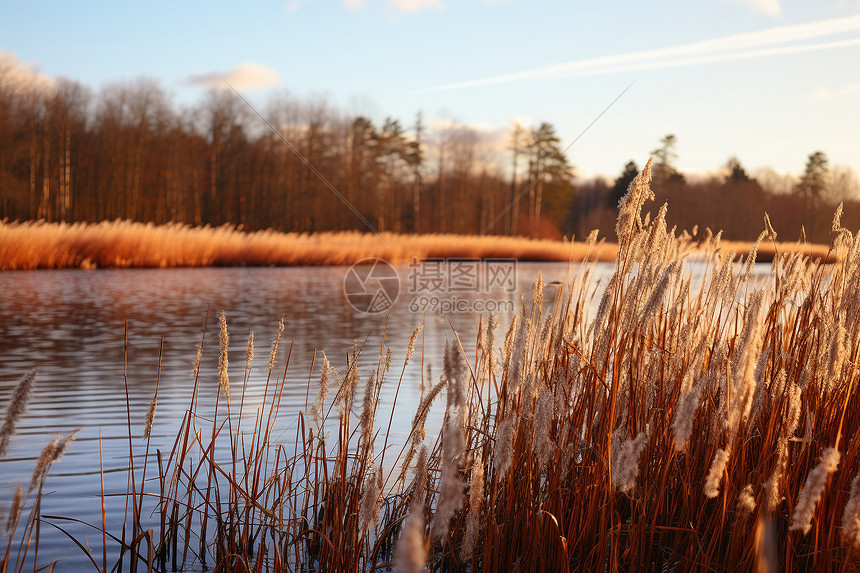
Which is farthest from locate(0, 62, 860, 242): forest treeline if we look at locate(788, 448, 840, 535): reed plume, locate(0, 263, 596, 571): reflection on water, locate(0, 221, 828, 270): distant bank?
locate(788, 448, 840, 535): reed plume

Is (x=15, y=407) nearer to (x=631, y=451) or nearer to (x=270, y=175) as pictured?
(x=631, y=451)

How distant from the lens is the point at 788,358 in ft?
7.38

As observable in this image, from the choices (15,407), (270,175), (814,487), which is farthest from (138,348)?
(270,175)

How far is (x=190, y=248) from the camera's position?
53.9 ft

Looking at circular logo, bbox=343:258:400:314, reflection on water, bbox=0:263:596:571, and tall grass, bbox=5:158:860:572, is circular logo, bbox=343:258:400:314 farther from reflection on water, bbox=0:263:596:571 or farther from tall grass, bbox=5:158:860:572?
tall grass, bbox=5:158:860:572

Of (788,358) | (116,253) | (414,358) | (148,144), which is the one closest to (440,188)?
(148,144)

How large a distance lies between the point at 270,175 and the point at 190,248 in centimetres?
2173

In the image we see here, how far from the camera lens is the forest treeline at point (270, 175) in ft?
104

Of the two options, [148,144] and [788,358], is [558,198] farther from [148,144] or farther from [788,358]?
[788,358]

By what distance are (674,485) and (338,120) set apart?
1583 inches

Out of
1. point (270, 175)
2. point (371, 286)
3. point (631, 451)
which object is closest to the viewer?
point (631, 451)

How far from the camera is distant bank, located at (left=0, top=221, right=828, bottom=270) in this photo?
1409 cm

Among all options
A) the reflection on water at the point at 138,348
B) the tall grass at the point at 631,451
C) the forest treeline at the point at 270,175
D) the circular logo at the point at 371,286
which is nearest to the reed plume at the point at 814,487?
the tall grass at the point at 631,451

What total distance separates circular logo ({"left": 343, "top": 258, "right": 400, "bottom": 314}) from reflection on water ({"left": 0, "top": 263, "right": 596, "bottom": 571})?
338mm
